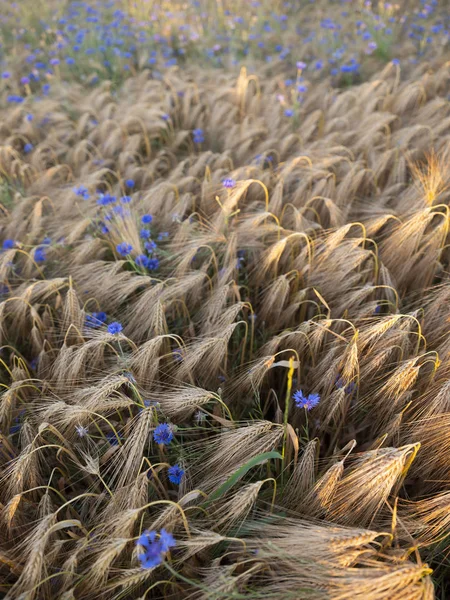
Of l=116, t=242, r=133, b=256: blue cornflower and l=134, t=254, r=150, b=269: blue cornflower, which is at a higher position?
l=116, t=242, r=133, b=256: blue cornflower

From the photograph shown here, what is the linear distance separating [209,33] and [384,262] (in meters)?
4.05

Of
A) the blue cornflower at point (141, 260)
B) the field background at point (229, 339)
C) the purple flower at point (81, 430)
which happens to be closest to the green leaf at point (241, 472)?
the field background at point (229, 339)

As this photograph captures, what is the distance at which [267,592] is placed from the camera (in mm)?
1227

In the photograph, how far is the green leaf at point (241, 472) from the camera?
1.33m

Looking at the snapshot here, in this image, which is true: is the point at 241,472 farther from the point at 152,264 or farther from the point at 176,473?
the point at 152,264

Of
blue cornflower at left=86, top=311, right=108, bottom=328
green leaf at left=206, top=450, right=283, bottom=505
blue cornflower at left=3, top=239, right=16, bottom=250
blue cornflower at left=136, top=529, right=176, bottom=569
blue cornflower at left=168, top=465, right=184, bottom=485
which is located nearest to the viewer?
blue cornflower at left=136, top=529, right=176, bottom=569

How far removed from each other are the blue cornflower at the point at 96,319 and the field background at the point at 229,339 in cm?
3

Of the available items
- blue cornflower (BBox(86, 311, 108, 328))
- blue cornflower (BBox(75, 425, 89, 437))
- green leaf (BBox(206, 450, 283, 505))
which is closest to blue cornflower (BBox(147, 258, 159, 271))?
blue cornflower (BBox(86, 311, 108, 328))

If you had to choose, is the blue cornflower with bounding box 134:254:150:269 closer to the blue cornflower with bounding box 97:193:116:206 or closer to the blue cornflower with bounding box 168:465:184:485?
the blue cornflower with bounding box 97:193:116:206

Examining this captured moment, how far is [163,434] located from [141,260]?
104cm

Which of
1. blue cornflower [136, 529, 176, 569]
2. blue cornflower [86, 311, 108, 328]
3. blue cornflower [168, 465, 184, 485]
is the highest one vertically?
blue cornflower [86, 311, 108, 328]

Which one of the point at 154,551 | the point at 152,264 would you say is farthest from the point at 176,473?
the point at 152,264

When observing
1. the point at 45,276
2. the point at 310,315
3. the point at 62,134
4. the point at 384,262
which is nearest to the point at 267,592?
the point at 310,315

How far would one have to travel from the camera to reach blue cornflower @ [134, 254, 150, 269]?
91.0 inches
